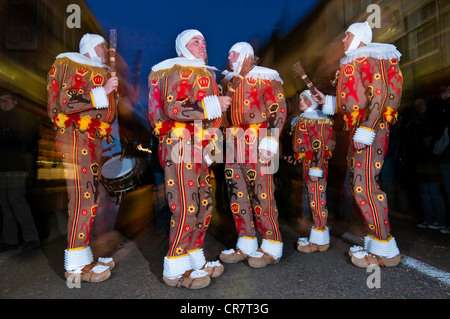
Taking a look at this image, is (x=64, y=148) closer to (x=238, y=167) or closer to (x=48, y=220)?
(x=238, y=167)

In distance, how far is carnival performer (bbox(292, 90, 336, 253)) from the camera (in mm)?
3299

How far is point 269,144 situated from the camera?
111 inches

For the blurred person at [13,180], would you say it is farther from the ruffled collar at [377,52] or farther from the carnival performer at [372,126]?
the ruffled collar at [377,52]

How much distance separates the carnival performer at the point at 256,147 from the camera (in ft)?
9.50

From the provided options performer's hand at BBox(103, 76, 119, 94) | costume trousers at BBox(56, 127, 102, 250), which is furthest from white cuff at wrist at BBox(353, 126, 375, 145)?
costume trousers at BBox(56, 127, 102, 250)

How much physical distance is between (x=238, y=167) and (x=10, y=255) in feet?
9.29

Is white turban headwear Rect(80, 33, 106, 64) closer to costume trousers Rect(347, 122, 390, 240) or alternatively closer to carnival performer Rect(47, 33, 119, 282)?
carnival performer Rect(47, 33, 119, 282)

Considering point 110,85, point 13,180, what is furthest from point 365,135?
point 13,180

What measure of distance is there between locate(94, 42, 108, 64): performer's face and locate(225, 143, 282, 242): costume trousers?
1578mm

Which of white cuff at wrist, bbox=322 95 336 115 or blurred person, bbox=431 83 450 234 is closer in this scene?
white cuff at wrist, bbox=322 95 336 115

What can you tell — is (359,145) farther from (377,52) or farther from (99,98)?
(99,98)

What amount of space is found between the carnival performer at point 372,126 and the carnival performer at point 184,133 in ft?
4.13

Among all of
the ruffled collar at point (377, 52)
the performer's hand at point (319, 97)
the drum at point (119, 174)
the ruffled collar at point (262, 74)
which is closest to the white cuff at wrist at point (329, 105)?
the performer's hand at point (319, 97)
